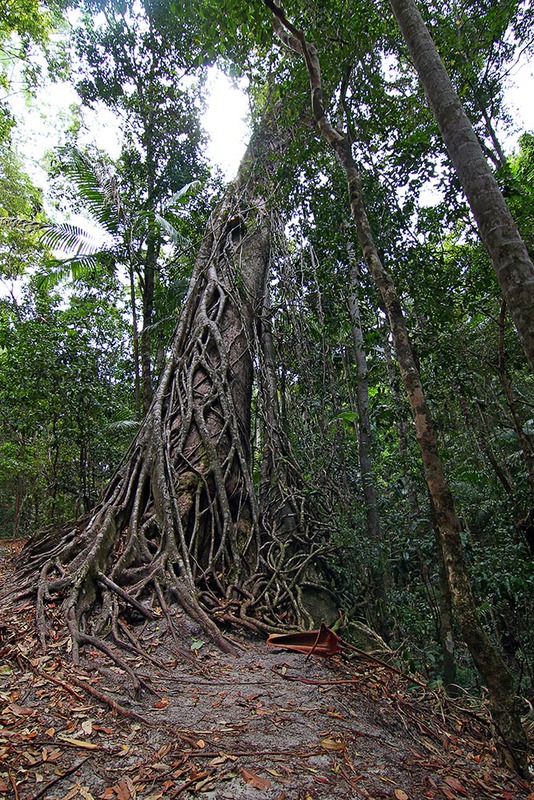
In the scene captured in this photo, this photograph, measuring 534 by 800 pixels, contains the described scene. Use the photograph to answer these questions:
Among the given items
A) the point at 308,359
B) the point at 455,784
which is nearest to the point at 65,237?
the point at 308,359

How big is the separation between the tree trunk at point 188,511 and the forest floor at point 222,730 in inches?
9.4

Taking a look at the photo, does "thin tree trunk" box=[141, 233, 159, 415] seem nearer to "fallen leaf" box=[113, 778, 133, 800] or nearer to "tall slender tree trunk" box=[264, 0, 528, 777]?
"tall slender tree trunk" box=[264, 0, 528, 777]

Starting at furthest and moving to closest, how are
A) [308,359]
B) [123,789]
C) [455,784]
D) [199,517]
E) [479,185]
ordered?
1. [308,359]
2. [199,517]
3. [479,185]
4. [455,784]
5. [123,789]

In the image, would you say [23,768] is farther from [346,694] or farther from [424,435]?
[424,435]

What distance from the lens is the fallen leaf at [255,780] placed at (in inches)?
55.1

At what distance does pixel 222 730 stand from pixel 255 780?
38 cm

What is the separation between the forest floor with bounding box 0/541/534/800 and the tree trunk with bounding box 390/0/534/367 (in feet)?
5.60

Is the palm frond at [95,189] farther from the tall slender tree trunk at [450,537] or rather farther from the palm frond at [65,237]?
the tall slender tree trunk at [450,537]

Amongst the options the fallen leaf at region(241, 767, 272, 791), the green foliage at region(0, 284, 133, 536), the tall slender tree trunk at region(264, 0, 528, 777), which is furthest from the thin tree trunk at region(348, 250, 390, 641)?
the green foliage at region(0, 284, 133, 536)

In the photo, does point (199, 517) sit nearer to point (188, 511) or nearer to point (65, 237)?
point (188, 511)

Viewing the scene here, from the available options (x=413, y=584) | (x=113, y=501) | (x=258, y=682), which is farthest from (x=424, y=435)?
(x=413, y=584)

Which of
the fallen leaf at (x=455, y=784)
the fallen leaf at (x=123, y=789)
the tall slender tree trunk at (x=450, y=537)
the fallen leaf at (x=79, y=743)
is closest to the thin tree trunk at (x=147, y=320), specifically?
the tall slender tree trunk at (x=450, y=537)

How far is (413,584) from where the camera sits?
17.0ft

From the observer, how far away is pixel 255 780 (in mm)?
1422
